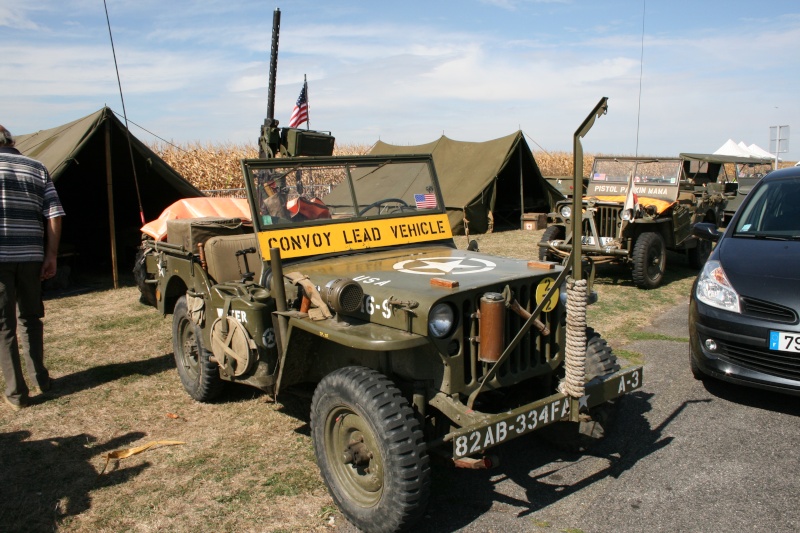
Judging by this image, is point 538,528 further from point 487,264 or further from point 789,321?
point 789,321

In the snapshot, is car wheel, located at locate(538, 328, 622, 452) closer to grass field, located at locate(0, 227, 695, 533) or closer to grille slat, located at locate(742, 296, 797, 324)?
grille slat, located at locate(742, 296, 797, 324)

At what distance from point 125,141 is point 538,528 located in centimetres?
951

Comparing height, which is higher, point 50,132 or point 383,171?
point 50,132

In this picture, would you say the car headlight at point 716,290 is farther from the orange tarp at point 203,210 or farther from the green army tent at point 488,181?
the green army tent at point 488,181

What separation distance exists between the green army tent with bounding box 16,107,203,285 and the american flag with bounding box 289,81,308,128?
2.30 metres

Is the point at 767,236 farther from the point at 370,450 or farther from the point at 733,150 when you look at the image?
the point at 733,150

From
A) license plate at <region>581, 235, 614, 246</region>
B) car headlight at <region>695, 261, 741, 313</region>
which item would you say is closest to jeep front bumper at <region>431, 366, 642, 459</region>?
car headlight at <region>695, 261, 741, 313</region>

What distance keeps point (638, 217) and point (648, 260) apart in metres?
0.70

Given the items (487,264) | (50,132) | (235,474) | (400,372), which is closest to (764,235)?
(487,264)

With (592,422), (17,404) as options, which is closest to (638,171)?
(592,422)

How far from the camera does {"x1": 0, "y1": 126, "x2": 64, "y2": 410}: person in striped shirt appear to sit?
16.3 ft

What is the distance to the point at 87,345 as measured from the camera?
678 cm

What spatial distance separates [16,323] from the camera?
508cm

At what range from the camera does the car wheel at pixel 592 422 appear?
371 centimetres
